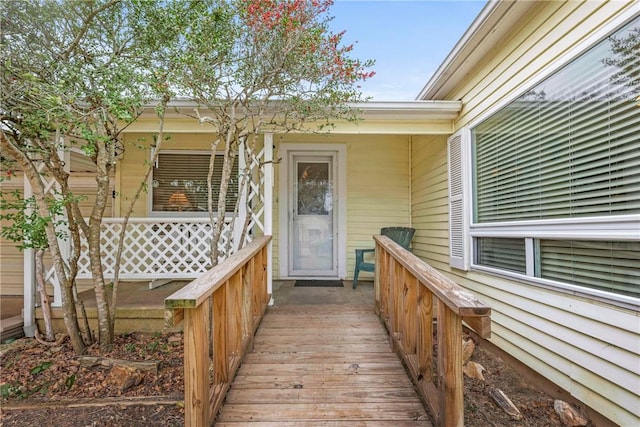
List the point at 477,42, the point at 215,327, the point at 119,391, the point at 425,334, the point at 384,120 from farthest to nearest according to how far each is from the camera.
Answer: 1. the point at 384,120
2. the point at 477,42
3. the point at 119,391
4. the point at 425,334
5. the point at 215,327

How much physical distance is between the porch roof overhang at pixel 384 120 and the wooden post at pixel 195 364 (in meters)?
2.83

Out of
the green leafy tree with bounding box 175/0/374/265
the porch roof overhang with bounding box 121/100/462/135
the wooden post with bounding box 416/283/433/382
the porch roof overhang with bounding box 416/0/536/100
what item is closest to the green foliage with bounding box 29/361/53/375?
the green leafy tree with bounding box 175/0/374/265

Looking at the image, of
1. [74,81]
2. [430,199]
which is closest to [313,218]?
[430,199]

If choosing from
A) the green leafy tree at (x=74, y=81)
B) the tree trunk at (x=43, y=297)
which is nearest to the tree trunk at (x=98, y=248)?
the green leafy tree at (x=74, y=81)

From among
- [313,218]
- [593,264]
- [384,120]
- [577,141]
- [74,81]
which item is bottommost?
[593,264]

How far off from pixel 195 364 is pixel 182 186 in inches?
161

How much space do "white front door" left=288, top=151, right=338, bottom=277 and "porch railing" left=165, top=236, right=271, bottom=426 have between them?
2278 mm

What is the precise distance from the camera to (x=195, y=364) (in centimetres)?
142

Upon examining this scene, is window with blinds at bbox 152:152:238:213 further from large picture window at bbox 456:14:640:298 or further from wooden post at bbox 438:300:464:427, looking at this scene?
wooden post at bbox 438:300:464:427

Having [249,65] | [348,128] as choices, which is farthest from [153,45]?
[348,128]

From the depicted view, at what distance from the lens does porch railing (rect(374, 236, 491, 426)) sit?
4.49 ft

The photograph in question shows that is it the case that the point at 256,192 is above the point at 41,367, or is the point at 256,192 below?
above

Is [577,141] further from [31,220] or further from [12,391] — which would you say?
[12,391]

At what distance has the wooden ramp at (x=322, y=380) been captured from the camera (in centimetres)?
176
